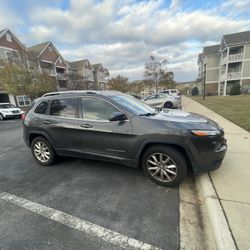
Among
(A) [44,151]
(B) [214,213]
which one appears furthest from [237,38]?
(A) [44,151]

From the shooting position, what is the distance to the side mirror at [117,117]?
3146mm

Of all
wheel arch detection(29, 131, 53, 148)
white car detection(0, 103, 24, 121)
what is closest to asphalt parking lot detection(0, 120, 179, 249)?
wheel arch detection(29, 131, 53, 148)

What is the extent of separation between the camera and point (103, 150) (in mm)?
3539

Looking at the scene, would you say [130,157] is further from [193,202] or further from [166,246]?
[166,246]

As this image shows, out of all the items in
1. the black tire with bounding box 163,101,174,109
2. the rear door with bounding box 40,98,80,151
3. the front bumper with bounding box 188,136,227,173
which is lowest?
the black tire with bounding box 163,101,174,109

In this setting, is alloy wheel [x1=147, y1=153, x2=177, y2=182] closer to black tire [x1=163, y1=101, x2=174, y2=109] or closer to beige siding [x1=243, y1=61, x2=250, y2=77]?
black tire [x1=163, y1=101, x2=174, y2=109]

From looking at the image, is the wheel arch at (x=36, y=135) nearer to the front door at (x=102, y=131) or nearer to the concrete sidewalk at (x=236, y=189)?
the front door at (x=102, y=131)

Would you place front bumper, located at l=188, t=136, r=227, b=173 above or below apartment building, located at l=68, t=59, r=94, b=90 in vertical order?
below

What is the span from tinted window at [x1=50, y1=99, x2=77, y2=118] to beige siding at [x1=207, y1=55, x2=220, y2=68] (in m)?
45.2

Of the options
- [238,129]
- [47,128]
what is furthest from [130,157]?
[238,129]

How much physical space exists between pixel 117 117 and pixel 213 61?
4579cm

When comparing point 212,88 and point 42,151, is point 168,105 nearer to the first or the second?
point 42,151

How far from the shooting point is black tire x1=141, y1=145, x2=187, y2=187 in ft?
9.84

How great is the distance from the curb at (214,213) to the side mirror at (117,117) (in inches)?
73.1
